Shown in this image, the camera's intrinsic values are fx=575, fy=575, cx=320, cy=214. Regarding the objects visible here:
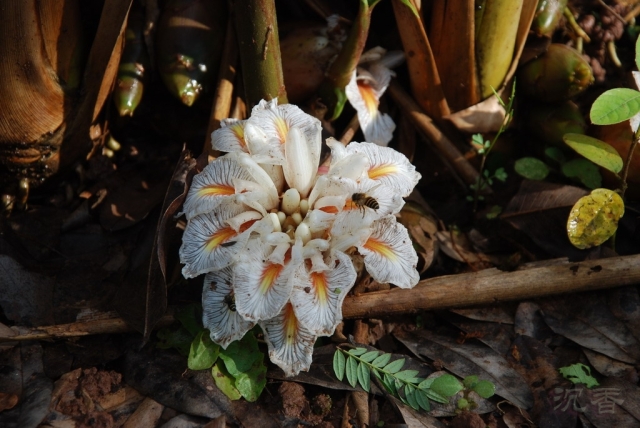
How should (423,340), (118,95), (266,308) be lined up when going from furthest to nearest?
(118,95) → (423,340) → (266,308)

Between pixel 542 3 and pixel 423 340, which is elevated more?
pixel 542 3

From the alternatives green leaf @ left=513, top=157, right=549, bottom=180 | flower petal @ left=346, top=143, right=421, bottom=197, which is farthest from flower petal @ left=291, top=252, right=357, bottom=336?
green leaf @ left=513, top=157, right=549, bottom=180

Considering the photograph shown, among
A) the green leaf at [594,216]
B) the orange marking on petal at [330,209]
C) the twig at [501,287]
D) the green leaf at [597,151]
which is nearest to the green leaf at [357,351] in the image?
the twig at [501,287]

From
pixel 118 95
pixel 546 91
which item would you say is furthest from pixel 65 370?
pixel 546 91

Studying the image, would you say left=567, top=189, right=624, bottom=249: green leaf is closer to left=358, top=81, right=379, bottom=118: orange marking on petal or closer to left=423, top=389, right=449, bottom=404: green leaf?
left=423, top=389, right=449, bottom=404: green leaf

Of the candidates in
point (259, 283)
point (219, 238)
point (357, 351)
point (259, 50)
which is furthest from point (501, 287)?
point (259, 50)

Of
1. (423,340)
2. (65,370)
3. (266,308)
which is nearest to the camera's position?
(266,308)

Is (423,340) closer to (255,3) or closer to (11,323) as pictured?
(255,3)
